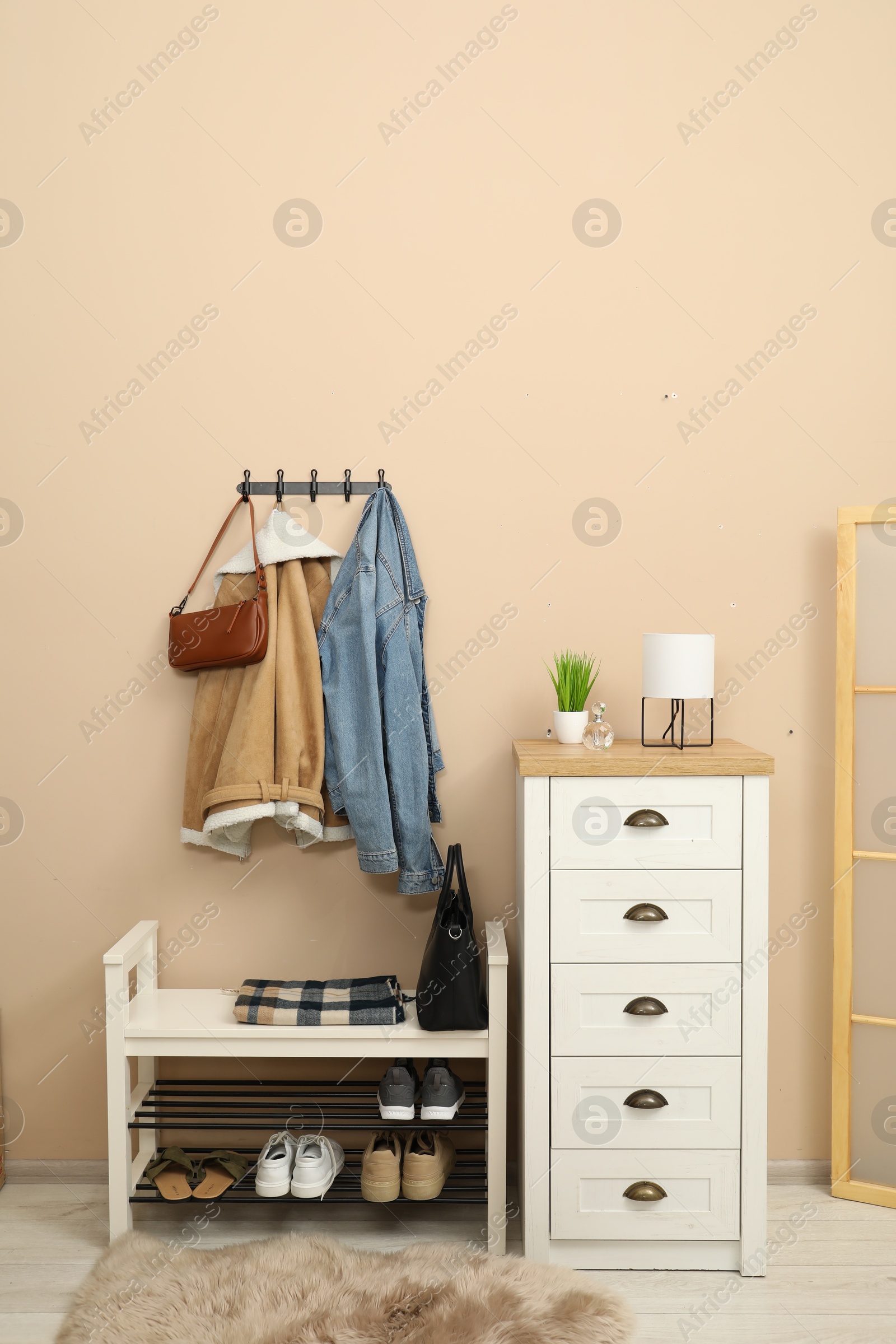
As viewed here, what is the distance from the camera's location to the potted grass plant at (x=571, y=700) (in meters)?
2.07

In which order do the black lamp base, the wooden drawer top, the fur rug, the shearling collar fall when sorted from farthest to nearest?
the shearling collar → the black lamp base → the wooden drawer top → the fur rug

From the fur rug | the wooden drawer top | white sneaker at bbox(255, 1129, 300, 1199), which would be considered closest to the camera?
the fur rug

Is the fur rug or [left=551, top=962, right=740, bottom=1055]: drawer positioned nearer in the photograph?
the fur rug

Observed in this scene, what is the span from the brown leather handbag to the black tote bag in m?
0.76

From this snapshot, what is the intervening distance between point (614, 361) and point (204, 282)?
1081mm

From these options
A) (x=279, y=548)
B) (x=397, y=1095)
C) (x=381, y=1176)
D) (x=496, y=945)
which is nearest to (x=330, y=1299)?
(x=381, y=1176)

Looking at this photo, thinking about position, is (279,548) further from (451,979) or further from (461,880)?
(451,979)

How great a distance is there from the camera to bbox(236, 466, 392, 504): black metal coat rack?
7.26 ft

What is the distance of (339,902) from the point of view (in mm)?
2246

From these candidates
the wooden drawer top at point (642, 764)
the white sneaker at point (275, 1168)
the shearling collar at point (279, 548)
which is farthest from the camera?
the shearling collar at point (279, 548)

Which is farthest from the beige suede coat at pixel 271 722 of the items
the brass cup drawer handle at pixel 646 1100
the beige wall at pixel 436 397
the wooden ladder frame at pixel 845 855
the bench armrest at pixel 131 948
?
the wooden ladder frame at pixel 845 855

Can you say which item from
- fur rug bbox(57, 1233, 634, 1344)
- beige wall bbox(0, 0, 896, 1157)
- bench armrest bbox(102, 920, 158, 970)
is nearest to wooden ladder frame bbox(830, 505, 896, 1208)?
beige wall bbox(0, 0, 896, 1157)

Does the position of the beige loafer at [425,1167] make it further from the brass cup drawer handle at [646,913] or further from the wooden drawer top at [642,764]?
the wooden drawer top at [642,764]

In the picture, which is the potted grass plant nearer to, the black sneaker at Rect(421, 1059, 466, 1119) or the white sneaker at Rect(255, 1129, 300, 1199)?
the black sneaker at Rect(421, 1059, 466, 1119)
